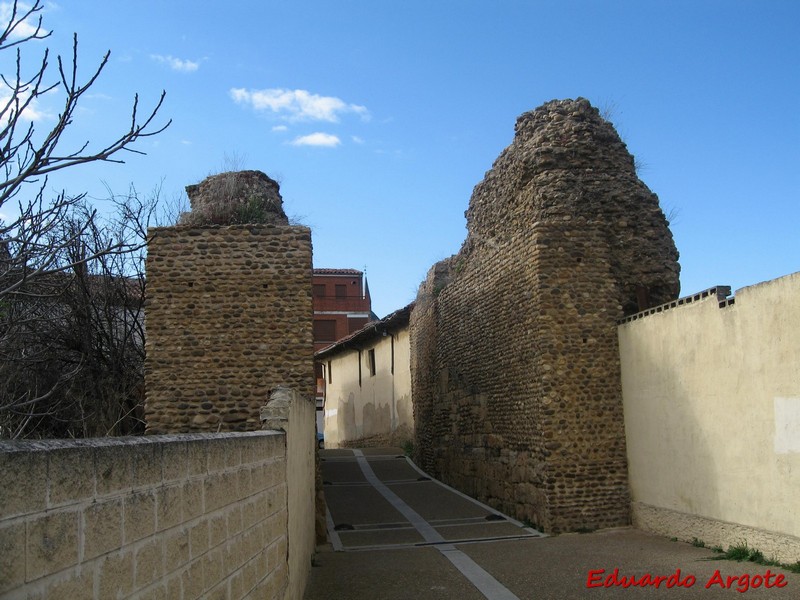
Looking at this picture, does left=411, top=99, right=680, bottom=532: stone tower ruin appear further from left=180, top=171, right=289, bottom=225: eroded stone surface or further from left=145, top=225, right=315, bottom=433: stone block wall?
left=180, top=171, right=289, bottom=225: eroded stone surface

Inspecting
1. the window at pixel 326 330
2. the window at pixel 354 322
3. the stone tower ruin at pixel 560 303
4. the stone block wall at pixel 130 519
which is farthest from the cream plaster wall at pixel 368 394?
the stone block wall at pixel 130 519

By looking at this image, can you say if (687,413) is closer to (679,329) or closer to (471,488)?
(679,329)

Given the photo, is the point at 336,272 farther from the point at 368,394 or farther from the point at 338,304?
the point at 368,394

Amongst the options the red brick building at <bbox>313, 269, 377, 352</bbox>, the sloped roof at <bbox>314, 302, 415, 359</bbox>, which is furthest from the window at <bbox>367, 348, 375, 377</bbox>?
the red brick building at <bbox>313, 269, 377, 352</bbox>

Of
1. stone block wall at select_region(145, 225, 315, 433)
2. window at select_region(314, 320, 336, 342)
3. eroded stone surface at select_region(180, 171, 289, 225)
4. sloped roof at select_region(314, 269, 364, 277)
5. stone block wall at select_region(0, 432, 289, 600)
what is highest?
sloped roof at select_region(314, 269, 364, 277)

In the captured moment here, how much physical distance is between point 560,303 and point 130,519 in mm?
9467

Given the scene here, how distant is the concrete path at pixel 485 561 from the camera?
7.68 m

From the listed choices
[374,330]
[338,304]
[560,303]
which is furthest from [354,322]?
[560,303]

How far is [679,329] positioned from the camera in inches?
390

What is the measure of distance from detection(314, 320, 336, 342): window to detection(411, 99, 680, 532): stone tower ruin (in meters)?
34.2

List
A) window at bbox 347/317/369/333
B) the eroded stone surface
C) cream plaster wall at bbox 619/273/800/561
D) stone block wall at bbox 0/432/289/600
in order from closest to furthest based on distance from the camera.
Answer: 1. stone block wall at bbox 0/432/289/600
2. cream plaster wall at bbox 619/273/800/561
3. the eroded stone surface
4. window at bbox 347/317/369/333

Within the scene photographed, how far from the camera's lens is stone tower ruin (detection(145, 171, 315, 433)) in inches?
413

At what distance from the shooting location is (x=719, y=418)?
29.7 ft

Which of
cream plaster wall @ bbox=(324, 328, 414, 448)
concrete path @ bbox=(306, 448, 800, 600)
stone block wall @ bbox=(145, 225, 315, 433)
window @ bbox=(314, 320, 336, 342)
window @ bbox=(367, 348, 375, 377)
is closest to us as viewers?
concrete path @ bbox=(306, 448, 800, 600)
